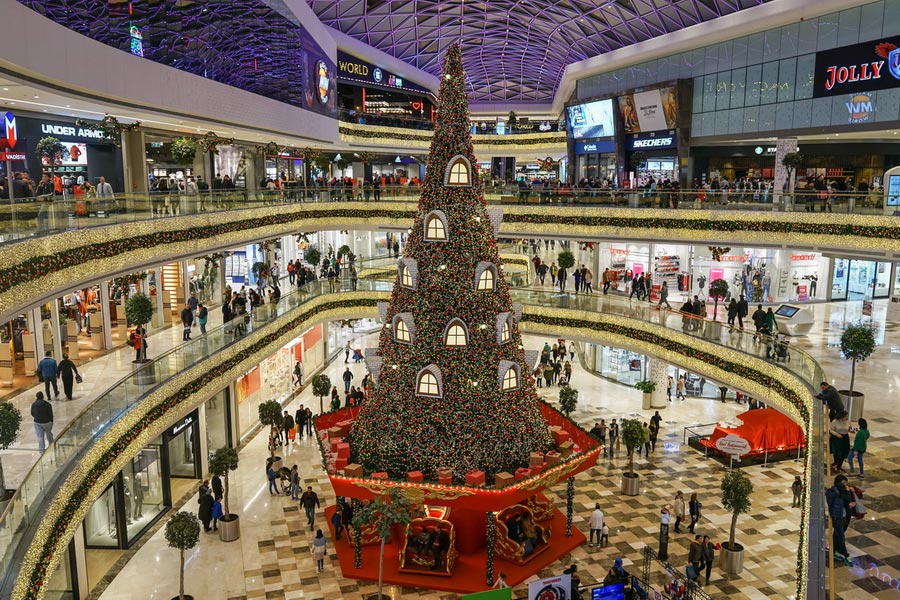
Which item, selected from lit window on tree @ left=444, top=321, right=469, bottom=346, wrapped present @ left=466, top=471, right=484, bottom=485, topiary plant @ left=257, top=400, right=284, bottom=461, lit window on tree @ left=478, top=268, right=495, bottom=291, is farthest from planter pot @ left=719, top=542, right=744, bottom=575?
topiary plant @ left=257, top=400, right=284, bottom=461

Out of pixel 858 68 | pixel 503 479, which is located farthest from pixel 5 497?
pixel 858 68

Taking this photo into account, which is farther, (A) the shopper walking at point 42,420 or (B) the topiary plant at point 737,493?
(B) the topiary plant at point 737,493

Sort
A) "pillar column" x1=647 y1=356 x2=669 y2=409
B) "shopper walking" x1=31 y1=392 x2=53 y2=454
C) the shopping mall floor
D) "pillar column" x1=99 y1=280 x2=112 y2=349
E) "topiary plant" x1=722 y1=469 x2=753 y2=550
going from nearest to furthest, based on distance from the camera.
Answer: "shopper walking" x1=31 y1=392 x2=53 y2=454 → the shopping mall floor → "topiary plant" x1=722 y1=469 x2=753 y2=550 → "pillar column" x1=99 y1=280 x2=112 y2=349 → "pillar column" x1=647 y1=356 x2=669 y2=409

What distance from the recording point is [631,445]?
2314 centimetres

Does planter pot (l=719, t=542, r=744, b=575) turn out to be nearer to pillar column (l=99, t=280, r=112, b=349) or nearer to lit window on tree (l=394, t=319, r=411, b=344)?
lit window on tree (l=394, t=319, r=411, b=344)

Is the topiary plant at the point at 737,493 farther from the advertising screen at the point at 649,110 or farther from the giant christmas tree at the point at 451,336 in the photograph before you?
the advertising screen at the point at 649,110

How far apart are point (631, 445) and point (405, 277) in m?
9.57

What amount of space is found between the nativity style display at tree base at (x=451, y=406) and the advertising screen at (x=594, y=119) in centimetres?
2898

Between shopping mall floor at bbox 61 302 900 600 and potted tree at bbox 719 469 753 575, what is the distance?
1.08 feet

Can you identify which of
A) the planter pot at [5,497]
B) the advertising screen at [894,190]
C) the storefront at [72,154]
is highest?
the storefront at [72,154]

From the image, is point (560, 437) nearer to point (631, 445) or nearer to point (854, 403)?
point (631, 445)

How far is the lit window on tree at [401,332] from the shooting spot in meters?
19.2

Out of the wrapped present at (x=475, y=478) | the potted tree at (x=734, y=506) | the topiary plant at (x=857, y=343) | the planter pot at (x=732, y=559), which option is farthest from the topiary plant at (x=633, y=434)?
the wrapped present at (x=475, y=478)

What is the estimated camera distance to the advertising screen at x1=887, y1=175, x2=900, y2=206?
75.2 ft
